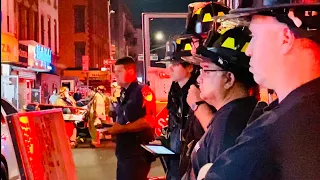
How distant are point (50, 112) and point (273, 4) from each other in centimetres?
262

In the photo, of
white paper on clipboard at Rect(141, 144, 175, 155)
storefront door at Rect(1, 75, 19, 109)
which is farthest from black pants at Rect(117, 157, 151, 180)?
storefront door at Rect(1, 75, 19, 109)

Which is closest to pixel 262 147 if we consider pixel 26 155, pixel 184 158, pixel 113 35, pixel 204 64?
pixel 204 64

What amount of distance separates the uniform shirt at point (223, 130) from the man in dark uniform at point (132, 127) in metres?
2.77

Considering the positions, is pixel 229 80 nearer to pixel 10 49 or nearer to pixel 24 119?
pixel 24 119

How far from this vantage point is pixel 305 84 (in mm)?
1590

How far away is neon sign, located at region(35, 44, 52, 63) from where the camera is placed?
21786mm

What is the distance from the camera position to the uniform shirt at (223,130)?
2.40 metres

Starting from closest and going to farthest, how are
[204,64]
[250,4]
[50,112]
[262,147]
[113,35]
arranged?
[262,147], [250,4], [204,64], [50,112], [113,35]

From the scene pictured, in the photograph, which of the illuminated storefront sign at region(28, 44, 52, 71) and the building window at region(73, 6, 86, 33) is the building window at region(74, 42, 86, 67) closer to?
the building window at region(73, 6, 86, 33)

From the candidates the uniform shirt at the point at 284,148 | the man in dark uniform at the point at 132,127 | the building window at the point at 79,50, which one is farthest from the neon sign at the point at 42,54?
the uniform shirt at the point at 284,148

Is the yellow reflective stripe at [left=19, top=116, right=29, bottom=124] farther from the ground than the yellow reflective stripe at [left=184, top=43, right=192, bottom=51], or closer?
closer

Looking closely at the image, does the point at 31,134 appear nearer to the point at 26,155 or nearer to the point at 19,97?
the point at 26,155

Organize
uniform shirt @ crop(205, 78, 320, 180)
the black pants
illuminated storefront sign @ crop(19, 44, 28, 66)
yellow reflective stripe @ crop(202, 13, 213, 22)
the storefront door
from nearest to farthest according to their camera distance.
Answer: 1. uniform shirt @ crop(205, 78, 320, 180)
2. yellow reflective stripe @ crop(202, 13, 213, 22)
3. the black pants
4. the storefront door
5. illuminated storefront sign @ crop(19, 44, 28, 66)

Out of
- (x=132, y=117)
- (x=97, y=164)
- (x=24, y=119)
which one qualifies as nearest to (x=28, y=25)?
(x=97, y=164)
